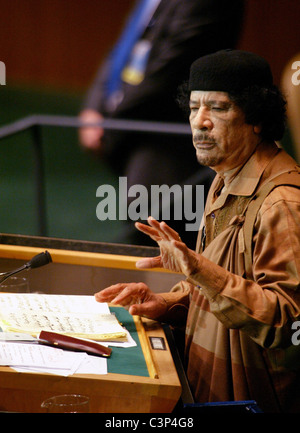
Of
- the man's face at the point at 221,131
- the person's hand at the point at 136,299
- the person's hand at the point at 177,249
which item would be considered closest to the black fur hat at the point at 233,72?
the man's face at the point at 221,131

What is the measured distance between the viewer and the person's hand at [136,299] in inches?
96.0

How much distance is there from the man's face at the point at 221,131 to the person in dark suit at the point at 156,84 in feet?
4.63

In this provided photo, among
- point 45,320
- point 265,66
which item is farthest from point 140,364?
point 265,66

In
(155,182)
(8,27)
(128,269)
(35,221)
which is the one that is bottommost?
(128,269)

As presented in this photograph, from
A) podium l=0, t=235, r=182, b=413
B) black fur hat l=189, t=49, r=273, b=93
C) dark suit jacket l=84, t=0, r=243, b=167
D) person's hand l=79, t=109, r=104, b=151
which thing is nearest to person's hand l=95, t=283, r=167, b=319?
podium l=0, t=235, r=182, b=413

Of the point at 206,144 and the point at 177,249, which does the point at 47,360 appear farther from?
the point at 206,144

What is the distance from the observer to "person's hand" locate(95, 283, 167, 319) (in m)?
2.44

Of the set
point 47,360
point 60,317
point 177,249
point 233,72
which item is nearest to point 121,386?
point 47,360

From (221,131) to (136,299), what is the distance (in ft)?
2.51

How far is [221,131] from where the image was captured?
7.60 ft

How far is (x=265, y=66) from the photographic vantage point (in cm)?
233

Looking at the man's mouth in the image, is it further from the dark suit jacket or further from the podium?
the dark suit jacket
